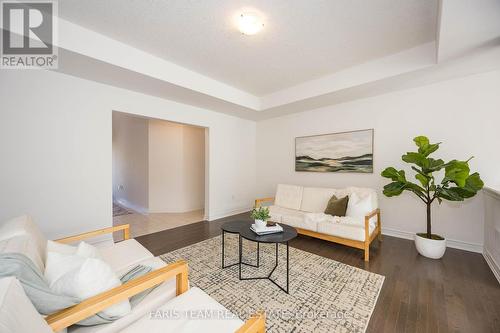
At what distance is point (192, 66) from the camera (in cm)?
314

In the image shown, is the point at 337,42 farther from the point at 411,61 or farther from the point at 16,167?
the point at 16,167

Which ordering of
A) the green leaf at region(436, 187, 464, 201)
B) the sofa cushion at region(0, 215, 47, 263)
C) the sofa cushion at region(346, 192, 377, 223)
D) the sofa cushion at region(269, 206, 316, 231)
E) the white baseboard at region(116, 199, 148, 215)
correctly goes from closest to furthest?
the sofa cushion at region(0, 215, 47, 263)
the green leaf at region(436, 187, 464, 201)
the sofa cushion at region(346, 192, 377, 223)
the sofa cushion at region(269, 206, 316, 231)
the white baseboard at region(116, 199, 148, 215)

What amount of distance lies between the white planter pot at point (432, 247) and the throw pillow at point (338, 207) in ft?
3.28

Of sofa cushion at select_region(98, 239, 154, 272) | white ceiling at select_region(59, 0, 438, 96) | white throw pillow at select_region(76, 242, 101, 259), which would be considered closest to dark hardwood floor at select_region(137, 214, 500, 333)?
sofa cushion at select_region(98, 239, 154, 272)

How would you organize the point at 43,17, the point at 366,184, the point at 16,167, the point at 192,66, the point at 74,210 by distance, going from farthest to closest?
the point at 366,184 < the point at 192,66 < the point at 74,210 < the point at 16,167 < the point at 43,17

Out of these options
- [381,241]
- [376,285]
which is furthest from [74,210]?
[381,241]

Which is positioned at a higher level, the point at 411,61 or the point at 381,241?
the point at 411,61

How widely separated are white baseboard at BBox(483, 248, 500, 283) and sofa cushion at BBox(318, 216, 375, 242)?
1.23m

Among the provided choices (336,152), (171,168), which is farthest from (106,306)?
(171,168)

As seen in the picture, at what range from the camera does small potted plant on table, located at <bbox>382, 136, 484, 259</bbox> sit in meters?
2.39

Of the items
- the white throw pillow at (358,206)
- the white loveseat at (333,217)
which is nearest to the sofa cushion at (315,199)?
the white loveseat at (333,217)

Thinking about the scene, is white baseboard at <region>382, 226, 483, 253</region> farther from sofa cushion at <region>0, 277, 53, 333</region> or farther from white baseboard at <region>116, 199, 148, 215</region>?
white baseboard at <region>116, 199, 148, 215</region>

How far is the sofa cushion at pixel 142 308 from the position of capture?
1.08 m

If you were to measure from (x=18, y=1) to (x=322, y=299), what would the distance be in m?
4.06
